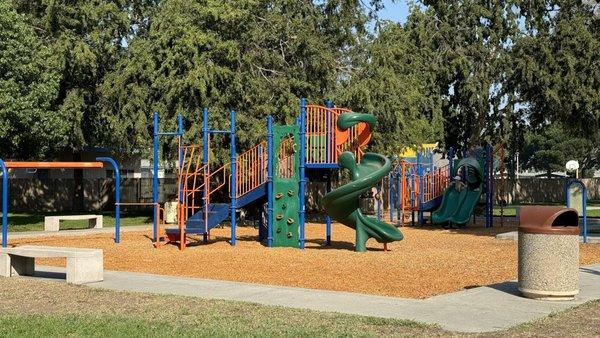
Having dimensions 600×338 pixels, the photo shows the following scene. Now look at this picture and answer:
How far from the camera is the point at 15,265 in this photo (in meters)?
13.8

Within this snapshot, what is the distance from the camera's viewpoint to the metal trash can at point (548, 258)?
423 inches

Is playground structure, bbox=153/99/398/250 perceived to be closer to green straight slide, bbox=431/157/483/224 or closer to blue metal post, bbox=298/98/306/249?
blue metal post, bbox=298/98/306/249

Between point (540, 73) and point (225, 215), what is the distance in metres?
23.7

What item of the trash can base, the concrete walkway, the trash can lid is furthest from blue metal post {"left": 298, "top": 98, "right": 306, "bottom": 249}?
the trash can base

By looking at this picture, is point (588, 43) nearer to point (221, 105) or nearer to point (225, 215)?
point (221, 105)

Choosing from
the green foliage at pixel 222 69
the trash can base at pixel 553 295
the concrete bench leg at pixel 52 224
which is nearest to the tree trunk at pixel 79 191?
the green foliage at pixel 222 69

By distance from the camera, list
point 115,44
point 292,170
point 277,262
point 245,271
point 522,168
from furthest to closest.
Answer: point 522,168 < point 115,44 < point 292,170 < point 277,262 < point 245,271

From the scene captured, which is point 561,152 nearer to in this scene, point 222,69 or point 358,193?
point 222,69

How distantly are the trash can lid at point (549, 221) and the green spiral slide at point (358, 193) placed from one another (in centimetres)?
639

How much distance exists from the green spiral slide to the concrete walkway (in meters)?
5.36

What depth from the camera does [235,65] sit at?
28703 mm

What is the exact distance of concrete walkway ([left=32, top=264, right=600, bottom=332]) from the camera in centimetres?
938

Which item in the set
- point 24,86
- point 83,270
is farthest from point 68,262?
point 24,86

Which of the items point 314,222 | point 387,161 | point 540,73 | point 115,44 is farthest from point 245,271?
point 540,73
